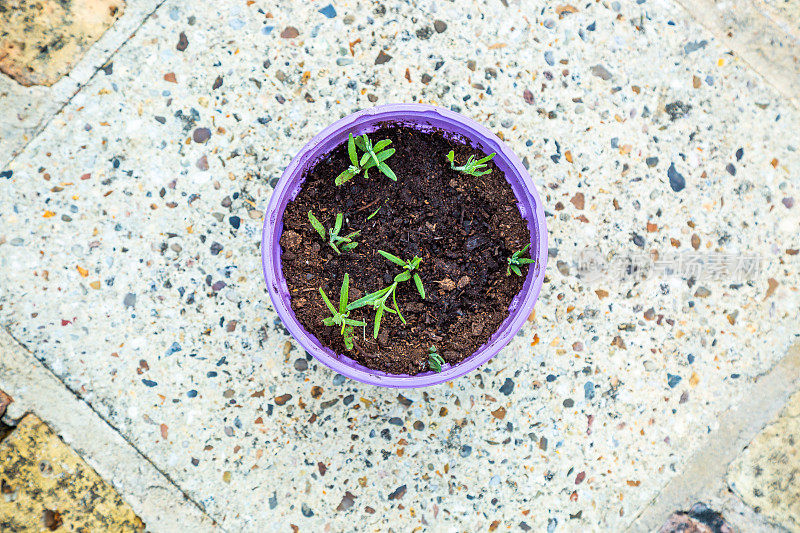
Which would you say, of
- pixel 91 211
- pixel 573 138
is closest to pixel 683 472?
pixel 573 138

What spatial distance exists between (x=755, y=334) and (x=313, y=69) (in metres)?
1.50

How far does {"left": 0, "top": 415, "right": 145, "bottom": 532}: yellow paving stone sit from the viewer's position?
1.34m

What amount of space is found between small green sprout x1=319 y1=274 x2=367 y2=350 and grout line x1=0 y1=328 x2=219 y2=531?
0.70 meters

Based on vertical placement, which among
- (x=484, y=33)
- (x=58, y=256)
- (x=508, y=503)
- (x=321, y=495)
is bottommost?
(x=321, y=495)

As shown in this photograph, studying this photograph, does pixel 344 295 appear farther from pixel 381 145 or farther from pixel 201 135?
pixel 201 135

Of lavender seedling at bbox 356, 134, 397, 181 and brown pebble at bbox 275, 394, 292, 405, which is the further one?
brown pebble at bbox 275, 394, 292, 405

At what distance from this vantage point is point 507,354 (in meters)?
1.42

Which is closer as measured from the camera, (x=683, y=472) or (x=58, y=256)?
(x=58, y=256)

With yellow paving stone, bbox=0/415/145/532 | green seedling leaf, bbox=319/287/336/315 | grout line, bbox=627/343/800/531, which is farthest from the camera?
grout line, bbox=627/343/800/531

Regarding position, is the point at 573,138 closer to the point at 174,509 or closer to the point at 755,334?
the point at 755,334

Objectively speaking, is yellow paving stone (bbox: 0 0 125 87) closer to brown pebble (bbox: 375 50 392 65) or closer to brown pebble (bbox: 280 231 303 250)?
brown pebble (bbox: 375 50 392 65)

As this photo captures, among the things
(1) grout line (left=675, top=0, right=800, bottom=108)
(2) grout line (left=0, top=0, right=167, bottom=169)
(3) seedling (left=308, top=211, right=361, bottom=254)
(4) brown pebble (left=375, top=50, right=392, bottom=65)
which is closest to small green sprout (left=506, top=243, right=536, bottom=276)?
(3) seedling (left=308, top=211, right=361, bottom=254)

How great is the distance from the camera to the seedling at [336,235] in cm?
111

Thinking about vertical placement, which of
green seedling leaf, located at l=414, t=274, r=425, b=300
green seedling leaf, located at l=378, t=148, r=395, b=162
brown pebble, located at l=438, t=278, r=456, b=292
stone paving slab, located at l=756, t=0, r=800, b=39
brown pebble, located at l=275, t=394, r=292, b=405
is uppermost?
stone paving slab, located at l=756, t=0, r=800, b=39
